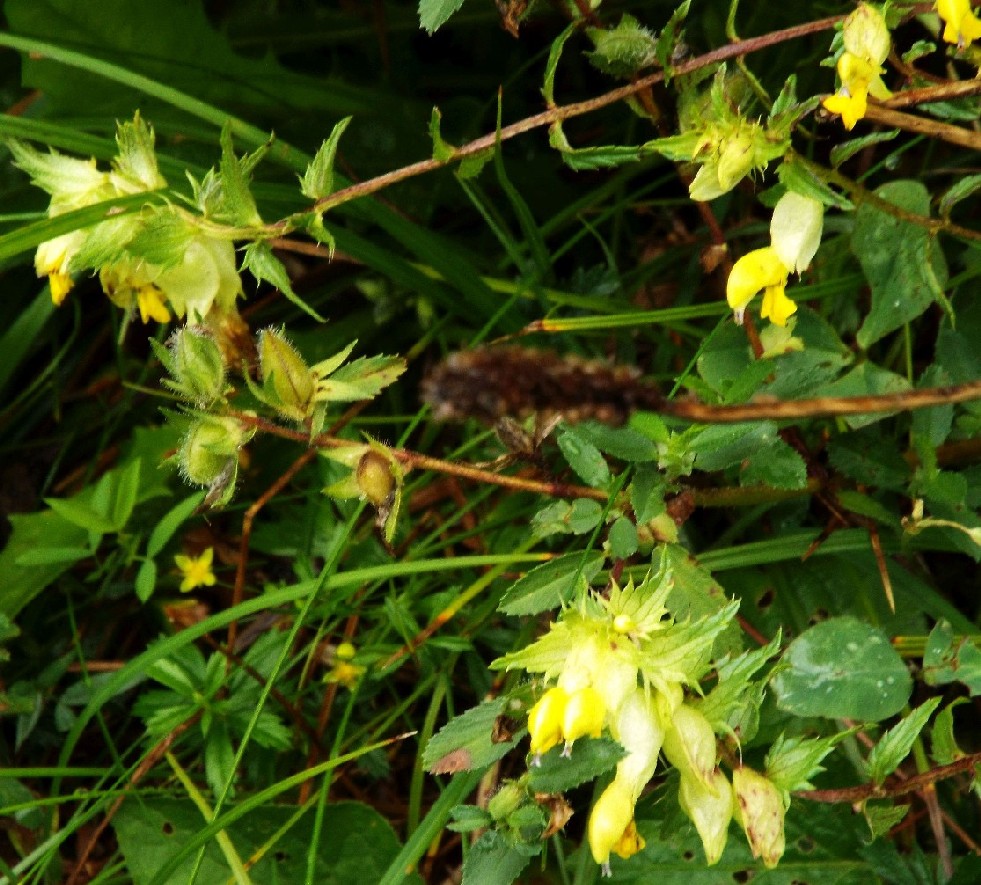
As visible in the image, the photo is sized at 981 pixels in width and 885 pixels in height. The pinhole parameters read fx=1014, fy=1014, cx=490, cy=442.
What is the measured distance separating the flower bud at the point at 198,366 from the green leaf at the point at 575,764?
0.39 m

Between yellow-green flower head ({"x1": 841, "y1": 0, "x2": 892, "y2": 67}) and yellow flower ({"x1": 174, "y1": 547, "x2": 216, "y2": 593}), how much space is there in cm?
88

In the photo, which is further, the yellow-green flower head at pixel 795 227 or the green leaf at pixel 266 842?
the green leaf at pixel 266 842

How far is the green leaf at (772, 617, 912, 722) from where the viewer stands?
34.7 inches

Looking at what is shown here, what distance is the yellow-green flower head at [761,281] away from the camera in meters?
0.81

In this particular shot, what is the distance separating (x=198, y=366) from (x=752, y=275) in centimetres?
45

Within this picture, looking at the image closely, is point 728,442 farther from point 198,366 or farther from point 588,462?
point 198,366

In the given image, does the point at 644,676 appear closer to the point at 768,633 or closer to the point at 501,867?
the point at 501,867

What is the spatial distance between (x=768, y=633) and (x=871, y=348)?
14.0 inches

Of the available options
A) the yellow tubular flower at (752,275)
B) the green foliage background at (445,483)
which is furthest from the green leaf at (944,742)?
the yellow tubular flower at (752,275)

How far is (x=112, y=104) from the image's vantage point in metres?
1.28

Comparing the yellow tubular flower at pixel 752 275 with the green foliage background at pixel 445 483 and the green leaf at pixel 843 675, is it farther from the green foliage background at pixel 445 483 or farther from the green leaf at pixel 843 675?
the green leaf at pixel 843 675

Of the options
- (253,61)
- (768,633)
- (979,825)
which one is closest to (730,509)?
(768,633)

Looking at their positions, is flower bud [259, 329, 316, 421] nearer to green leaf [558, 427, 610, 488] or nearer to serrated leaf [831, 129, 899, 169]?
green leaf [558, 427, 610, 488]

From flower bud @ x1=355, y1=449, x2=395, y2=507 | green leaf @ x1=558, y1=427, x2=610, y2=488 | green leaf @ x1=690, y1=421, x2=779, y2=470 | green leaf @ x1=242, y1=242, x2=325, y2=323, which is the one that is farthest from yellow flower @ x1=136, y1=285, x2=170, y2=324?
green leaf @ x1=690, y1=421, x2=779, y2=470
